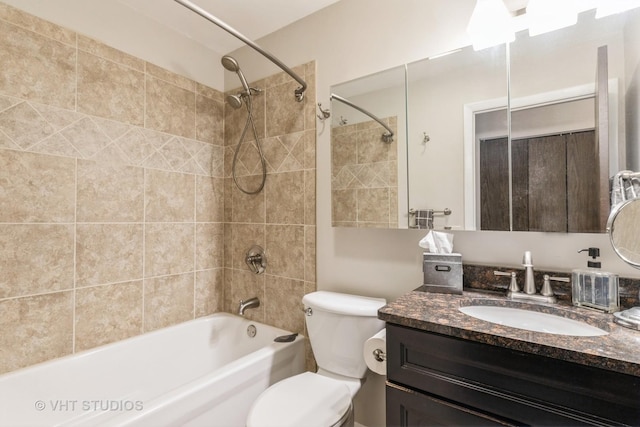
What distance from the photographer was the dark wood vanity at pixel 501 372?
665 mm

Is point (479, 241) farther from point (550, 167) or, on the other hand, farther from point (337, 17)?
point (337, 17)

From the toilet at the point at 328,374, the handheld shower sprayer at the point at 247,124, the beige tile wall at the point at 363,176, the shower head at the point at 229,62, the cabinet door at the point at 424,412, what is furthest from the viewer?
the handheld shower sprayer at the point at 247,124

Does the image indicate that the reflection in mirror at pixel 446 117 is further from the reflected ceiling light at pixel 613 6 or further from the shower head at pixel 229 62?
the shower head at pixel 229 62

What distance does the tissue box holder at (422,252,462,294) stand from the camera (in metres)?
1.18

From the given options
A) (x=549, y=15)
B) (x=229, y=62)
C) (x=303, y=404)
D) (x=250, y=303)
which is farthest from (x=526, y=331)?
(x=229, y=62)

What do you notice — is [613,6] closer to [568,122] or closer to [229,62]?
[568,122]

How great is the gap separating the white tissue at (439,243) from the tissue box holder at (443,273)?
4 centimetres

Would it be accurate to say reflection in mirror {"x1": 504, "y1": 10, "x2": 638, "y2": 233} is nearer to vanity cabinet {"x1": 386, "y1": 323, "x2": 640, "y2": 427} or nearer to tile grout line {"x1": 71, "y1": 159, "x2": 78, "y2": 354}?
vanity cabinet {"x1": 386, "y1": 323, "x2": 640, "y2": 427}

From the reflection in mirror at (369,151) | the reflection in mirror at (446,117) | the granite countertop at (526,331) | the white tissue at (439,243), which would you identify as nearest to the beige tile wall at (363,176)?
the reflection in mirror at (369,151)

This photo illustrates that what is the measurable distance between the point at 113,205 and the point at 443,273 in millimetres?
1723

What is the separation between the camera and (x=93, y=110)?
1582mm

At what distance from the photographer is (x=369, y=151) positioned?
155 cm

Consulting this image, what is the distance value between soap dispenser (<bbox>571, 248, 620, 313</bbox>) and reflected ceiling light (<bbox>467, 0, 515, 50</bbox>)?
34.0 inches

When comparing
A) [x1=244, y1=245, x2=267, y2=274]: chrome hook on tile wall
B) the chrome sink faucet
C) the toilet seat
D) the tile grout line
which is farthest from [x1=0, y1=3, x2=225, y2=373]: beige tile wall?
the chrome sink faucet
